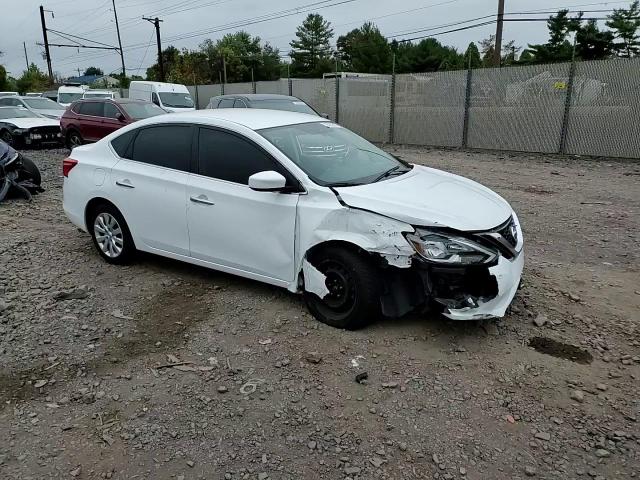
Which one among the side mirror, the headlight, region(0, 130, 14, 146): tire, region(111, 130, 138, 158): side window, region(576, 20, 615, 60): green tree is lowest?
region(0, 130, 14, 146): tire

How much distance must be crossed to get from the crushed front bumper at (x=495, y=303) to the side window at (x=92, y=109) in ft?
45.3

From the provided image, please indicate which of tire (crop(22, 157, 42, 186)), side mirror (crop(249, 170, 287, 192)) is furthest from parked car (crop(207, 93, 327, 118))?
side mirror (crop(249, 170, 287, 192))

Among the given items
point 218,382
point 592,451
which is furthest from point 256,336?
point 592,451

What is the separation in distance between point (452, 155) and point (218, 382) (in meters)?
12.9

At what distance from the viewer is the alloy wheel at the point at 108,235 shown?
216 inches

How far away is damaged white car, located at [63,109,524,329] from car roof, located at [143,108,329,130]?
0.02m

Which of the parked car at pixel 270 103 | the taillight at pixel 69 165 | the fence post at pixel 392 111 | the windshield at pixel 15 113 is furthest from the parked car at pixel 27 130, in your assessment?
the taillight at pixel 69 165

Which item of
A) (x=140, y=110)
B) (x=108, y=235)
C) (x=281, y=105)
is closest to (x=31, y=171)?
(x=108, y=235)

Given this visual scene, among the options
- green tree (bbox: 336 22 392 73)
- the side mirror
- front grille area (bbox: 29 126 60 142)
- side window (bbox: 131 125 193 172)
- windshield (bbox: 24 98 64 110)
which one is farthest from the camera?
green tree (bbox: 336 22 392 73)

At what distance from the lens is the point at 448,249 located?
3.73 meters

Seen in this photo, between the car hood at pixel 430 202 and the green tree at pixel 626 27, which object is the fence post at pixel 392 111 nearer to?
the car hood at pixel 430 202

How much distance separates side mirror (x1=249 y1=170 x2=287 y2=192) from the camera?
4.11 metres

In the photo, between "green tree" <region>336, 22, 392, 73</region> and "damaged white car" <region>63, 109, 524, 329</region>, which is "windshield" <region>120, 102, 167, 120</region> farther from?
"green tree" <region>336, 22, 392, 73</region>

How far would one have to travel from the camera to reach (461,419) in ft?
10.3
